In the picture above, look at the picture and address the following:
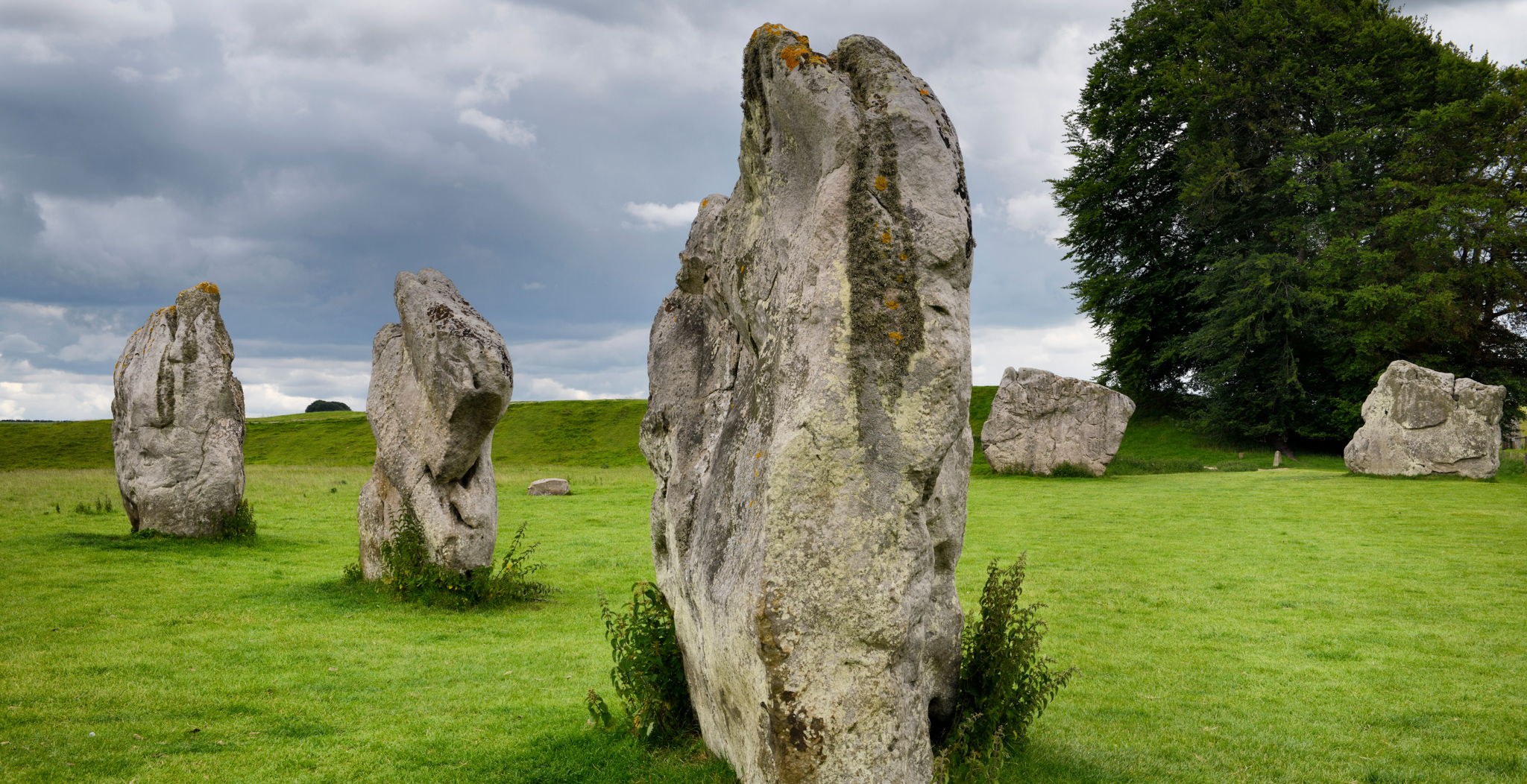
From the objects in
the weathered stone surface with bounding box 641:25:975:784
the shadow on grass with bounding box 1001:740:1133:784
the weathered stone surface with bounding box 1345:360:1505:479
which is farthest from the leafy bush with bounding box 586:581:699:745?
the weathered stone surface with bounding box 1345:360:1505:479

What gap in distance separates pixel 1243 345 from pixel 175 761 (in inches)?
1500

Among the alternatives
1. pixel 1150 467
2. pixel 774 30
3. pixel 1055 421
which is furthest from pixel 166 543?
pixel 1150 467

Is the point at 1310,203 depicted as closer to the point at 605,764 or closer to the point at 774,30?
the point at 774,30

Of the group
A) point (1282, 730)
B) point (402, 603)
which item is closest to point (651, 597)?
point (1282, 730)

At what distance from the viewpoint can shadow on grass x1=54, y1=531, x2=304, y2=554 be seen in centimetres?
1365

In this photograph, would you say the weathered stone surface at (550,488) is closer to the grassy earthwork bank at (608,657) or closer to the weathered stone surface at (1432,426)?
the grassy earthwork bank at (608,657)

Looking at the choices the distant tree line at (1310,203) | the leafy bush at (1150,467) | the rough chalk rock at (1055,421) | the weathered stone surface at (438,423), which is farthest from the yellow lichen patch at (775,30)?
the distant tree line at (1310,203)

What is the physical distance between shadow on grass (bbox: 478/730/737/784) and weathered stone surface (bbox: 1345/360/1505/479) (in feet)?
80.7

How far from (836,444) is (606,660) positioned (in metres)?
5.36

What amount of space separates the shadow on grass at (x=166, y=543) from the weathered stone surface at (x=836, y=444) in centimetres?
1190

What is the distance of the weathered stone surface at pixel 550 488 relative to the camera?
24.3 m

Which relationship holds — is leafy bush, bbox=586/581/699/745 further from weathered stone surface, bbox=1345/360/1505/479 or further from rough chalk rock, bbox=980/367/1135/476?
weathered stone surface, bbox=1345/360/1505/479

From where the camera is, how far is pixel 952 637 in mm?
4973

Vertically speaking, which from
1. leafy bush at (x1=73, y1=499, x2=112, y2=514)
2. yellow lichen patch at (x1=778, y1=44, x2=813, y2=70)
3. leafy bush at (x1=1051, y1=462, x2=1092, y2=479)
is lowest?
leafy bush at (x1=73, y1=499, x2=112, y2=514)
